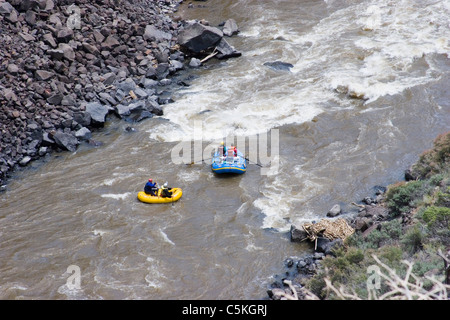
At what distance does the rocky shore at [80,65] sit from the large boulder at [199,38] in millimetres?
49

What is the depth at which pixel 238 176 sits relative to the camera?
16469 mm

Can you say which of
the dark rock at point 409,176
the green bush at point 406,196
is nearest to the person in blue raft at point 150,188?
the green bush at point 406,196

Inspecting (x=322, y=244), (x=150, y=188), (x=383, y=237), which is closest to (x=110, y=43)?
(x=150, y=188)

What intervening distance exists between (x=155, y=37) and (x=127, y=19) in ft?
5.64

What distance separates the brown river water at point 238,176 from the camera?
41.3 feet

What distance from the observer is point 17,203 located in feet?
51.1

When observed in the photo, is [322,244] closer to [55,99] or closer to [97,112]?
[97,112]

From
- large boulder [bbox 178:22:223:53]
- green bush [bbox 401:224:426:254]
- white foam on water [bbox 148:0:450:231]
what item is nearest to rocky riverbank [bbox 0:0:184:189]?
large boulder [bbox 178:22:223:53]

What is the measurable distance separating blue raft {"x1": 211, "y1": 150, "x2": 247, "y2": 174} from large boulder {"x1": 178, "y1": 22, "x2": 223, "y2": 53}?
945cm

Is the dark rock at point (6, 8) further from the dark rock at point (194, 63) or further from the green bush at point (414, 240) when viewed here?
the green bush at point (414, 240)

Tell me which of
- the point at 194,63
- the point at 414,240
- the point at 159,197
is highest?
the point at 194,63

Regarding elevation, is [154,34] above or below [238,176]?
above

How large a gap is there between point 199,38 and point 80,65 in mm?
6167
